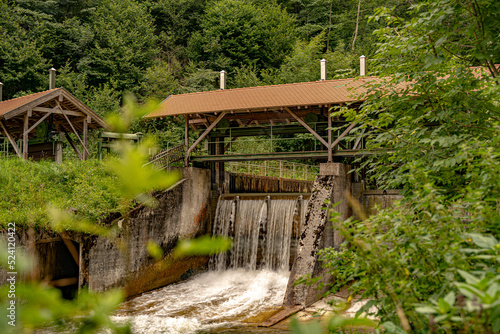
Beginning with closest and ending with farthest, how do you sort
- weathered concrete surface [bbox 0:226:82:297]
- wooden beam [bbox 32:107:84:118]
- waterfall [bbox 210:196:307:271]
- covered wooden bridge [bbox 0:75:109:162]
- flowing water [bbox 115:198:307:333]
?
flowing water [bbox 115:198:307:333] → weathered concrete surface [bbox 0:226:82:297] → waterfall [bbox 210:196:307:271] → covered wooden bridge [bbox 0:75:109:162] → wooden beam [bbox 32:107:84:118]

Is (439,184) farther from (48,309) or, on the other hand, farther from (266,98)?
(266,98)

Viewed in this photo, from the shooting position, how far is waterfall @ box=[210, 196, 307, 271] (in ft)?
47.9

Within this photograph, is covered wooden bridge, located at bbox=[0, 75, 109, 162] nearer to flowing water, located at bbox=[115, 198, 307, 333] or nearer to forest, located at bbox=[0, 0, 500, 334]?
forest, located at bbox=[0, 0, 500, 334]

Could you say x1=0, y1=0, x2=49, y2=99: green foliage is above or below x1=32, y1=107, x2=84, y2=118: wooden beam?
above

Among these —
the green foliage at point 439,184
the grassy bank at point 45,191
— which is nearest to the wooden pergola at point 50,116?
the grassy bank at point 45,191

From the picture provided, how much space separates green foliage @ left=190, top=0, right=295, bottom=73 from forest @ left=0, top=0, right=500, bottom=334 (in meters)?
0.11

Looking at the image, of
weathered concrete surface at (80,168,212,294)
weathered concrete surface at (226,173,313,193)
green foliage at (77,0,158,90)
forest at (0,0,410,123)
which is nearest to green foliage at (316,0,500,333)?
weathered concrete surface at (80,168,212,294)

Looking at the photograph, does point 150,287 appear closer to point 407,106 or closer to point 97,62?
point 407,106

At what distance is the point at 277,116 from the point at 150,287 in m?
7.73

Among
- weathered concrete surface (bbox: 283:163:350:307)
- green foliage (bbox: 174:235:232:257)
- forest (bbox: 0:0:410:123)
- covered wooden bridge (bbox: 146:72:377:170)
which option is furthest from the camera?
forest (bbox: 0:0:410:123)

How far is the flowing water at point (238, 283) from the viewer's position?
1061 centimetres

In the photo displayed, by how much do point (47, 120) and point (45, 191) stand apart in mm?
5955

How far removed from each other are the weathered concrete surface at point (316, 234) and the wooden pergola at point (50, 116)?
8262mm

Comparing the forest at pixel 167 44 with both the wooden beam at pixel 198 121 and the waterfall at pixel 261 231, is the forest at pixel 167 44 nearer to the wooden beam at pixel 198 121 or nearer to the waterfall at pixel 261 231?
the wooden beam at pixel 198 121
